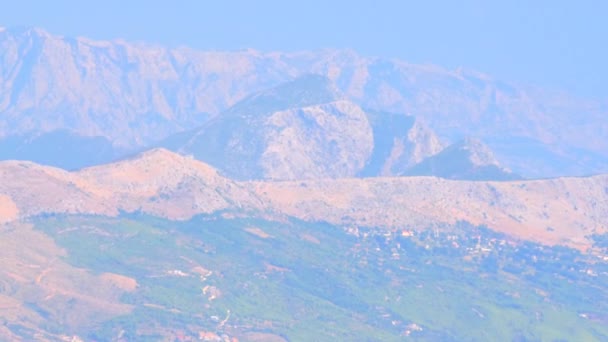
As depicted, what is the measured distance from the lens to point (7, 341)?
602 feet

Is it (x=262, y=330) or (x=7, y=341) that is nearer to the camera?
(x=7, y=341)

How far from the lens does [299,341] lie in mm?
196750

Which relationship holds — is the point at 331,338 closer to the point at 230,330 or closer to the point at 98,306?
the point at 230,330

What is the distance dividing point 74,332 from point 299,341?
24768 millimetres

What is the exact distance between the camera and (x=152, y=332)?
193375mm

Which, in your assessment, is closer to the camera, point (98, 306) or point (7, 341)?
point (7, 341)

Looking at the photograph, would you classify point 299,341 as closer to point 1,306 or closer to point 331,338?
point 331,338

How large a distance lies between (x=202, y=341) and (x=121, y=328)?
891 cm

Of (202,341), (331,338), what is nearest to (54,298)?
(202,341)

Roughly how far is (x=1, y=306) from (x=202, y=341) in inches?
882

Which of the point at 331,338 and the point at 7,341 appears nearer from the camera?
the point at 7,341

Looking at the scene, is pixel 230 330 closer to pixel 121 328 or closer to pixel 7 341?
pixel 121 328

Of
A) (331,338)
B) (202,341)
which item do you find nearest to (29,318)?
(202,341)

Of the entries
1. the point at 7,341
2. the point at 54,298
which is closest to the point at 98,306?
the point at 54,298
